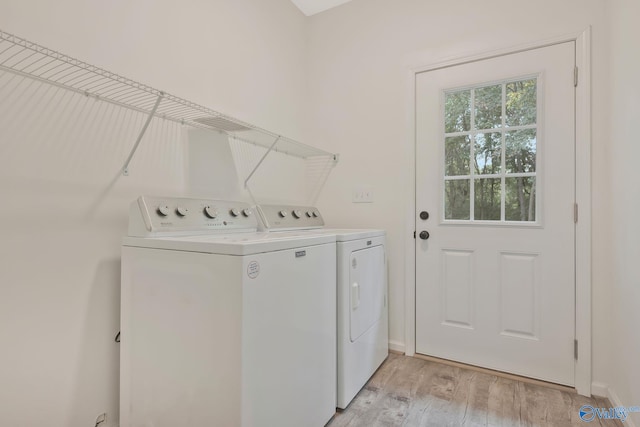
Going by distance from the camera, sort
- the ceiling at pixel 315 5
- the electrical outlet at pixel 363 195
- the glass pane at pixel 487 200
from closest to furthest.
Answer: the glass pane at pixel 487 200, the electrical outlet at pixel 363 195, the ceiling at pixel 315 5

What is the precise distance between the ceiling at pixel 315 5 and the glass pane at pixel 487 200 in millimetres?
1722

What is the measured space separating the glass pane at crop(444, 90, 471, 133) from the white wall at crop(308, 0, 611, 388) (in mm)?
245

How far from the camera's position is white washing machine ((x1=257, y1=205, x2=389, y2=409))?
5.20 ft

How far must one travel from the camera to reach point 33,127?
44.8 inches

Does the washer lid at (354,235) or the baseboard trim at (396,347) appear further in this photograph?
the baseboard trim at (396,347)

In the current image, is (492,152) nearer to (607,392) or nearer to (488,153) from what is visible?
(488,153)

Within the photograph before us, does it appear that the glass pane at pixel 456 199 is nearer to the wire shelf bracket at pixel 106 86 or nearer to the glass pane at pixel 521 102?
the glass pane at pixel 521 102

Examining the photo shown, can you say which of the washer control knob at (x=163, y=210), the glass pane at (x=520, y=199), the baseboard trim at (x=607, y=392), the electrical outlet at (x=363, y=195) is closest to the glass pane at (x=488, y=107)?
the glass pane at (x=520, y=199)

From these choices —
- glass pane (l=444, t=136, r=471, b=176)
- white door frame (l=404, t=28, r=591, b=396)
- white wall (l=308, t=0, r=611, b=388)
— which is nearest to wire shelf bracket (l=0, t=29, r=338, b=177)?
white wall (l=308, t=0, r=611, b=388)

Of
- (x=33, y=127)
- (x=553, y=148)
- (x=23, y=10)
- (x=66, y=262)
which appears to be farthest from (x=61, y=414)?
(x=553, y=148)

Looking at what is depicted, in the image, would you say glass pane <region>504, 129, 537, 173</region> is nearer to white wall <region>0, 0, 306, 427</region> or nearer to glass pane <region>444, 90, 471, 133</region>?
glass pane <region>444, 90, 471, 133</region>

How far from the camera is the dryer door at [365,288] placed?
167cm

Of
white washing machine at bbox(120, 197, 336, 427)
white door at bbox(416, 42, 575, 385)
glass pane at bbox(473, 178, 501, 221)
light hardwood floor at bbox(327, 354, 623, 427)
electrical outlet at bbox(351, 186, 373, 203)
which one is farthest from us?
electrical outlet at bbox(351, 186, 373, 203)

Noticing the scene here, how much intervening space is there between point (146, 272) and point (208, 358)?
41cm
